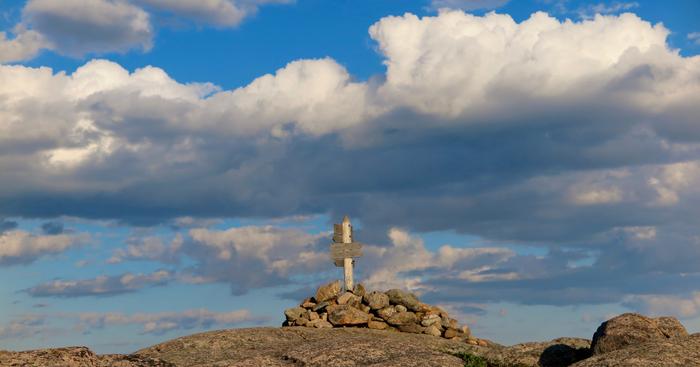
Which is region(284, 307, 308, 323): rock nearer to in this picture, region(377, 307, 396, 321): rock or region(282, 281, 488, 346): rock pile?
region(282, 281, 488, 346): rock pile

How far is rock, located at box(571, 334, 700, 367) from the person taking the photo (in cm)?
1766

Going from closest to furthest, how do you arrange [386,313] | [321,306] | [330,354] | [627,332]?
[330,354], [627,332], [386,313], [321,306]

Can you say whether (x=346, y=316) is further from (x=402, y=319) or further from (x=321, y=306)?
(x=402, y=319)

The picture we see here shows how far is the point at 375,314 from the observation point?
35.0 metres

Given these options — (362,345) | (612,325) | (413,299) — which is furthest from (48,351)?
(413,299)

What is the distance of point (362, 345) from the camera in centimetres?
1956

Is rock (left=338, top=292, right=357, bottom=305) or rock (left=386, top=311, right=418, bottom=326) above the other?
rock (left=338, top=292, right=357, bottom=305)

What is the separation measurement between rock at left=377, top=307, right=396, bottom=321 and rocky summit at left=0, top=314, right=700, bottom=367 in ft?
0.31

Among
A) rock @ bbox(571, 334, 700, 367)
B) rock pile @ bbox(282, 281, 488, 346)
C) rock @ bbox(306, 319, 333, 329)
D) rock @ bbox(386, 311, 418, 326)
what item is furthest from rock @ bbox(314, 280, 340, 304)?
rock @ bbox(571, 334, 700, 367)

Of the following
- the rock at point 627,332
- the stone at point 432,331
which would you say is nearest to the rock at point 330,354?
the rock at point 627,332

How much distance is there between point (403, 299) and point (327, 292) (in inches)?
138

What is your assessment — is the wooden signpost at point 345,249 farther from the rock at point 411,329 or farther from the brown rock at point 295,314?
the rock at point 411,329

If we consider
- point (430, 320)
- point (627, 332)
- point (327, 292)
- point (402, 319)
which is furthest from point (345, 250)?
point (627, 332)

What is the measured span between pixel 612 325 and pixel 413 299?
1328 cm
